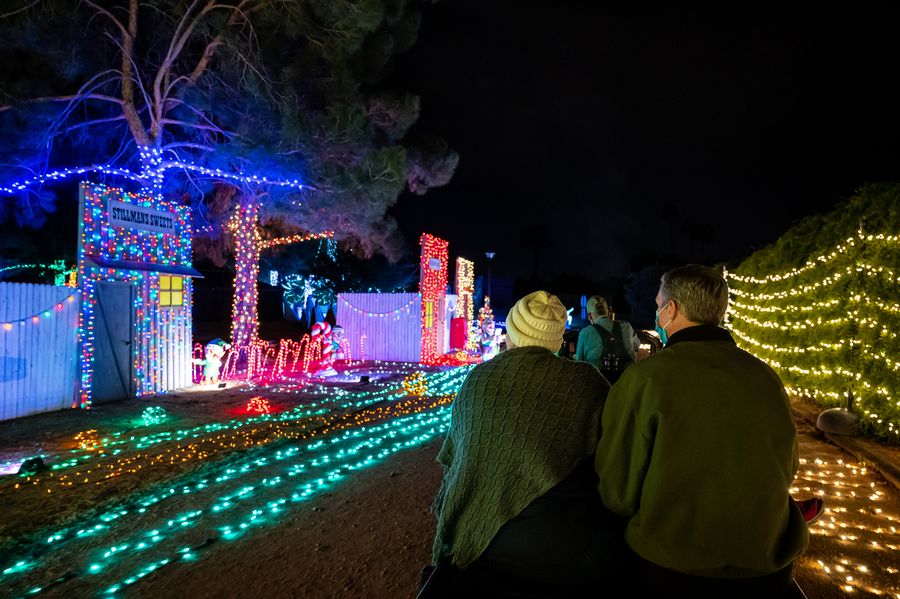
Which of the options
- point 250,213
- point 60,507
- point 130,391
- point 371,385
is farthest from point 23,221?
point 60,507

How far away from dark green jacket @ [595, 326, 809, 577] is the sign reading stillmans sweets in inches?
434

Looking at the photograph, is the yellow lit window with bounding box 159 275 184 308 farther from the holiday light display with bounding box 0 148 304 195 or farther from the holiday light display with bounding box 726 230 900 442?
the holiday light display with bounding box 726 230 900 442

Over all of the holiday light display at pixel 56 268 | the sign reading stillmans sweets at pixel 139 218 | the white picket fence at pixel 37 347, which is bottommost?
the white picket fence at pixel 37 347

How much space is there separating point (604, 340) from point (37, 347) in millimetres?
8837

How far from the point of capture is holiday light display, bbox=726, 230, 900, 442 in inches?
291

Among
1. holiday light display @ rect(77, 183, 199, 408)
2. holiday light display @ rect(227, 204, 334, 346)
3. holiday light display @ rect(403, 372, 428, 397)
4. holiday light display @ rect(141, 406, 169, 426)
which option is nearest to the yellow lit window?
holiday light display @ rect(77, 183, 199, 408)

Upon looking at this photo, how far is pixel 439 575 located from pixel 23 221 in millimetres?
18512

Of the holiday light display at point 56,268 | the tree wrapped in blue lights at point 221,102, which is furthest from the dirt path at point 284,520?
the holiday light display at point 56,268

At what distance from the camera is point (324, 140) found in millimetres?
13906

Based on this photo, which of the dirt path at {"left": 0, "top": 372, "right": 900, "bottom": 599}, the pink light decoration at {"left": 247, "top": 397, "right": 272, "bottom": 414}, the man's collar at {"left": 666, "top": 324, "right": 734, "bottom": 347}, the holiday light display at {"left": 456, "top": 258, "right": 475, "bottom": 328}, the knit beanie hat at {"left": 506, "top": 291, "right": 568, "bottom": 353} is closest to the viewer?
the man's collar at {"left": 666, "top": 324, "right": 734, "bottom": 347}

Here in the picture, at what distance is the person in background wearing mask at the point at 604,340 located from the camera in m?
5.73

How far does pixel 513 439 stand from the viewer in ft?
7.39

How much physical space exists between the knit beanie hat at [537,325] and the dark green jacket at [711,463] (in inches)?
24.1

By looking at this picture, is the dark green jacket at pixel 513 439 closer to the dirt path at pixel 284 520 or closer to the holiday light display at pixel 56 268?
the dirt path at pixel 284 520
